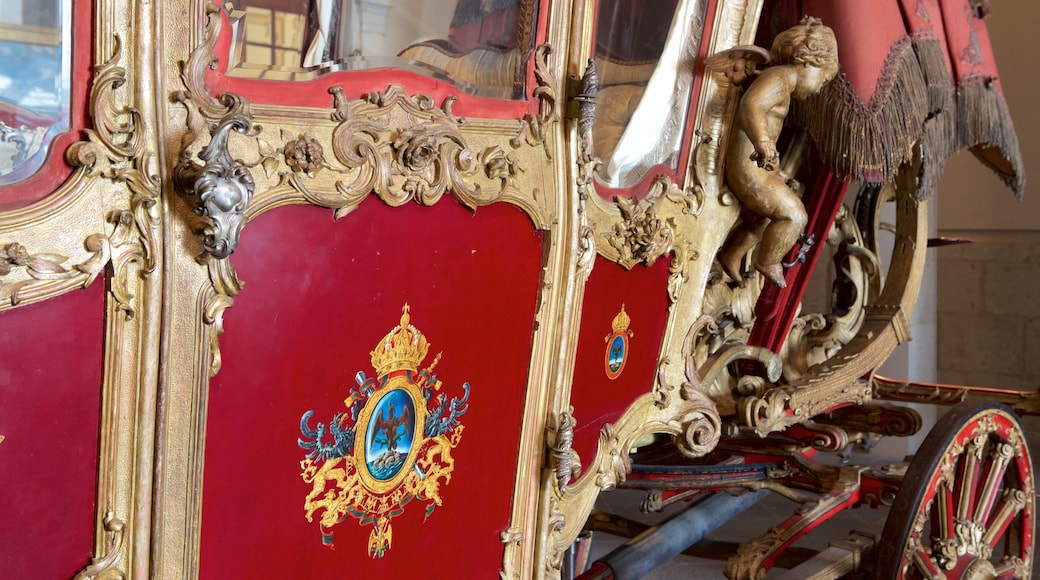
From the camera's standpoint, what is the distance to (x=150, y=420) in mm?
1152

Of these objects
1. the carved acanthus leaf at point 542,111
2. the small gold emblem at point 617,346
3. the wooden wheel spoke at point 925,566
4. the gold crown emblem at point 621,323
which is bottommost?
the wooden wheel spoke at point 925,566

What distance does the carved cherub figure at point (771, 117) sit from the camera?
6.35 ft

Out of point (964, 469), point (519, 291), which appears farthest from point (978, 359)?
point (519, 291)

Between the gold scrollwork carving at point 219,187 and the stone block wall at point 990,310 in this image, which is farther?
the stone block wall at point 990,310

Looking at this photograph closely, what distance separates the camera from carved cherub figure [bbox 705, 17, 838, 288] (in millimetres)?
1935

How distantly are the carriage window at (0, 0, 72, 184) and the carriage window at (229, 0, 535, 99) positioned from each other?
0.64ft

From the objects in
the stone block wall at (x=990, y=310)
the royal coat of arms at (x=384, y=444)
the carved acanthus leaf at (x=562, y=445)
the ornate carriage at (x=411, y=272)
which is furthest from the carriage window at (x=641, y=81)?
the stone block wall at (x=990, y=310)

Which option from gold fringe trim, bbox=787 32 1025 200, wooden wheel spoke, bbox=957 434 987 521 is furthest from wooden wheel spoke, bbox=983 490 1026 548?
gold fringe trim, bbox=787 32 1025 200

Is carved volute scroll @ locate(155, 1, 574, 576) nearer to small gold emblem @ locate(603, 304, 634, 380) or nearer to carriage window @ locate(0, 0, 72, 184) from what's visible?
carriage window @ locate(0, 0, 72, 184)

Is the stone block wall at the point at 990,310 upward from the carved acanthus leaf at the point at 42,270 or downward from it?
downward

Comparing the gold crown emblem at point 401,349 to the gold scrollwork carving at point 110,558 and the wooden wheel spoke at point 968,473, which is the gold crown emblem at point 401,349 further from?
the wooden wheel spoke at point 968,473

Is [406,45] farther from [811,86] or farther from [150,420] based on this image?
[811,86]

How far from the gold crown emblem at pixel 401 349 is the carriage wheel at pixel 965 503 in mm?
1387

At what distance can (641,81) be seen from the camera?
6.09 feet
